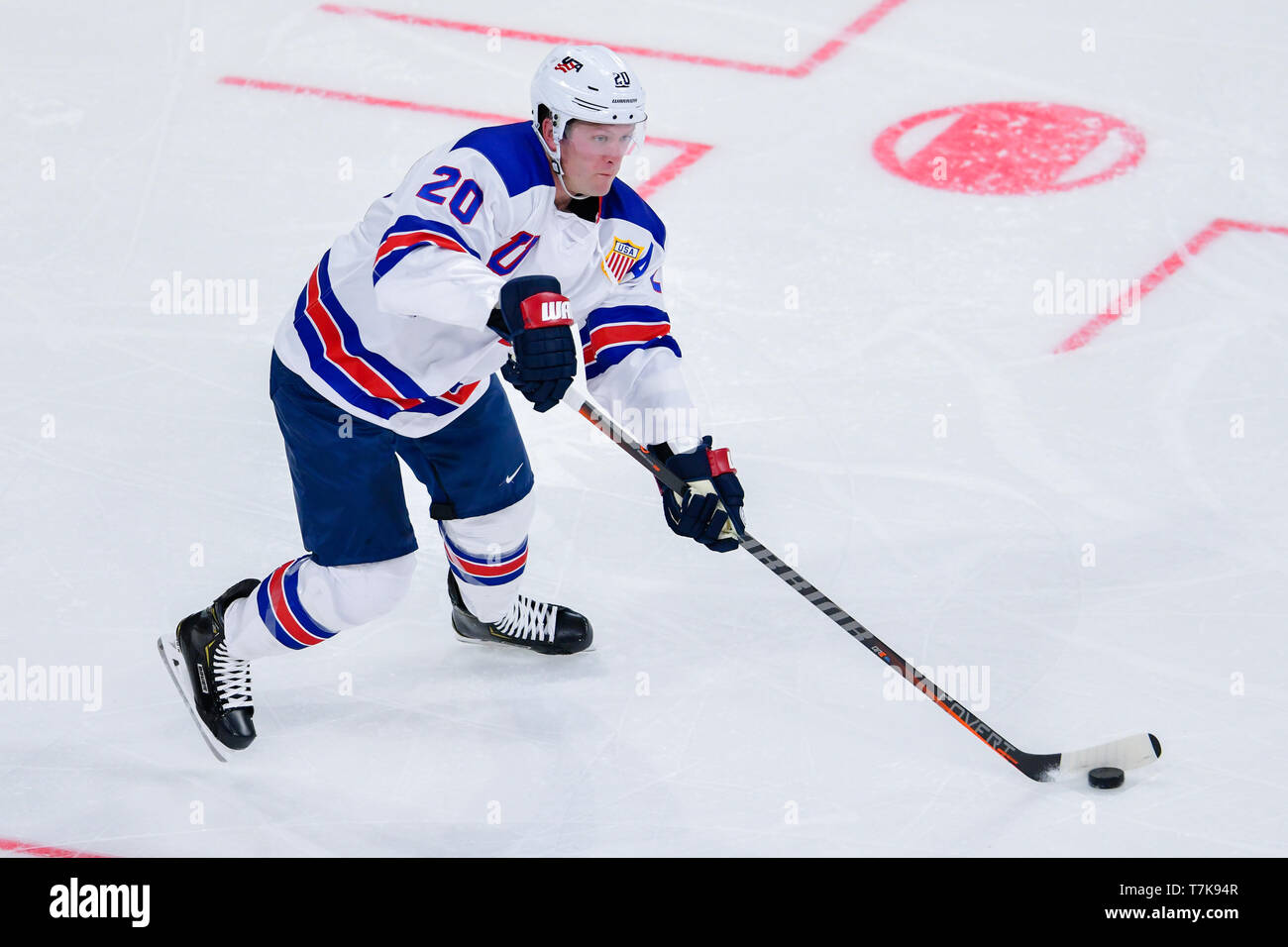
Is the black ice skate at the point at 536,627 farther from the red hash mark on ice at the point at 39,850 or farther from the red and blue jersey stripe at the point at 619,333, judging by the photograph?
the red hash mark on ice at the point at 39,850

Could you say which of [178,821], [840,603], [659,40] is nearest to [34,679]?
[178,821]

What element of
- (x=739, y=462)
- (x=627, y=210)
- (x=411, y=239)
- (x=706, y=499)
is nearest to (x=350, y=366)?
(x=411, y=239)

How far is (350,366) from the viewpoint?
10.8 ft

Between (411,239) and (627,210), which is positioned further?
(627,210)

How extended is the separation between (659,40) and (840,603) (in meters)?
3.26

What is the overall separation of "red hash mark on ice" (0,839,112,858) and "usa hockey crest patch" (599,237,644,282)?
151 centimetres

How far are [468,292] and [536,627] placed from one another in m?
1.08

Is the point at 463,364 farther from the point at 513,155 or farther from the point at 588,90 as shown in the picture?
the point at 588,90

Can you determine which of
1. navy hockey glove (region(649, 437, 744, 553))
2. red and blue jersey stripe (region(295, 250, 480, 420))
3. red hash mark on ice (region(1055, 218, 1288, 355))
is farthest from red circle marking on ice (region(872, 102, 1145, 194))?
red and blue jersey stripe (region(295, 250, 480, 420))

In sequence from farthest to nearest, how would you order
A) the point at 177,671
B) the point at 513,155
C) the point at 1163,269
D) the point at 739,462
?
1. the point at 1163,269
2. the point at 739,462
3. the point at 177,671
4. the point at 513,155

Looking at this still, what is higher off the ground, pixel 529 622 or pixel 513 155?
pixel 513 155

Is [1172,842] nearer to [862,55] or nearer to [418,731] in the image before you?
[418,731]

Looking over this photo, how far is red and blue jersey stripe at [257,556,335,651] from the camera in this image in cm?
347

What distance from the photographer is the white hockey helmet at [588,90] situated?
306cm
